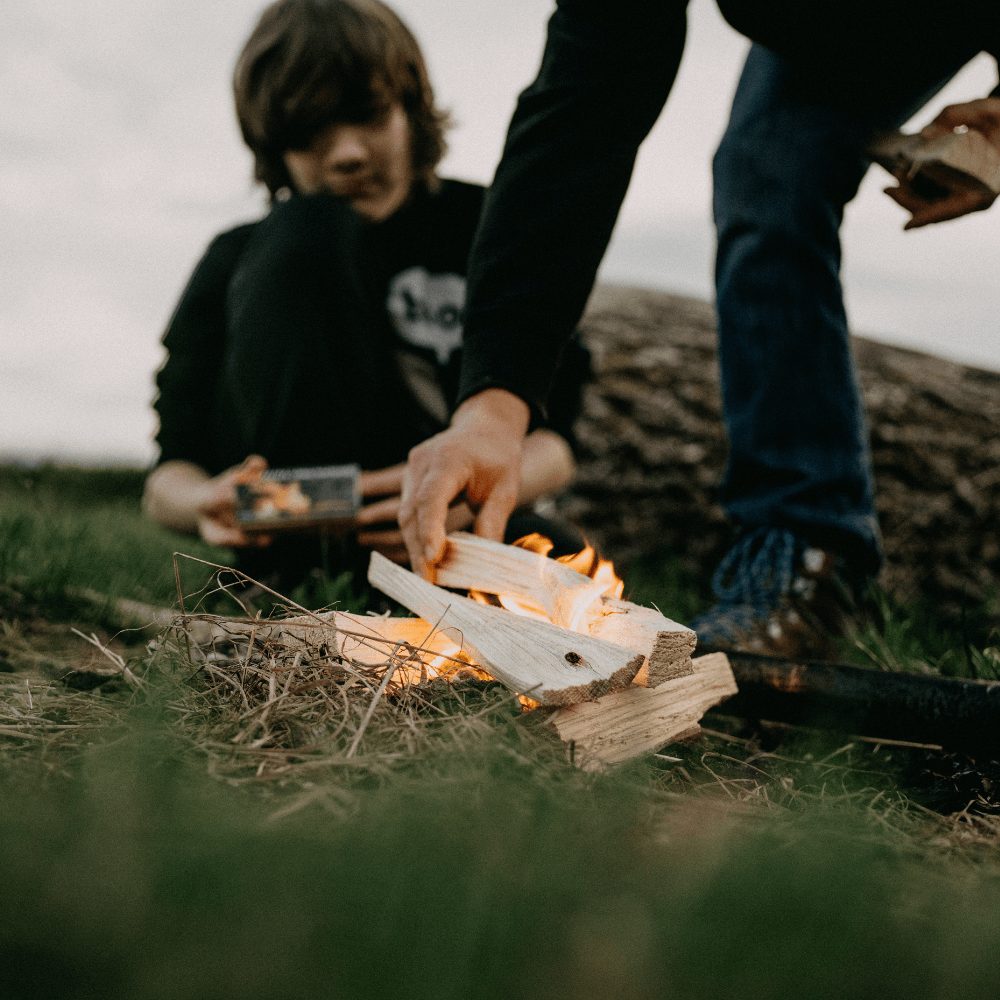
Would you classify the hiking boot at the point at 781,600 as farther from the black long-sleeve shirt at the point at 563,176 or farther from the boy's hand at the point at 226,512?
the boy's hand at the point at 226,512

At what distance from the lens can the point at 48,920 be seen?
65 centimetres

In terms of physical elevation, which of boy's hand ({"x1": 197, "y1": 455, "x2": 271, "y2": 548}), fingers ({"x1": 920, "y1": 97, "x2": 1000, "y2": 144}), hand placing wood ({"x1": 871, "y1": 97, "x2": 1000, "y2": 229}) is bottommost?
boy's hand ({"x1": 197, "y1": 455, "x2": 271, "y2": 548})

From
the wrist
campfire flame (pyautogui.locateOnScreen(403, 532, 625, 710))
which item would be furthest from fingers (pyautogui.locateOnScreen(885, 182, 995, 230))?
campfire flame (pyautogui.locateOnScreen(403, 532, 625, 710))

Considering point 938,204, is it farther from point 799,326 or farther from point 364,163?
point 364,163

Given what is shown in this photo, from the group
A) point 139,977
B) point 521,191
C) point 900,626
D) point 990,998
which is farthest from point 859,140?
point 139,977

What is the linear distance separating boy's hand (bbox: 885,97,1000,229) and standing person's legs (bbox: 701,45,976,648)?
12.7 inches

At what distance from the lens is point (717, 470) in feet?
13.9

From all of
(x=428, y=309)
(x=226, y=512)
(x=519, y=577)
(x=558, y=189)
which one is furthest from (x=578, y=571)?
(x=428, y=309)

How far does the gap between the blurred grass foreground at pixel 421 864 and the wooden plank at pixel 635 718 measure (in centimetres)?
4

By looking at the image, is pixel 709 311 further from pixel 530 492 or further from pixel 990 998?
pixel 990 998

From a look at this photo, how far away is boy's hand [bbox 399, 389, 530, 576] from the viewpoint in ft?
5.42

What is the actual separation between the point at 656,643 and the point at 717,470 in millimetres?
3127

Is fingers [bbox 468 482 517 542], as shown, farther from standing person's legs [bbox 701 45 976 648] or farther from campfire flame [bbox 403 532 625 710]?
standing person's legs [bbox 701 45 976 648]

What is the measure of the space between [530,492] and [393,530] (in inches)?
19.9
